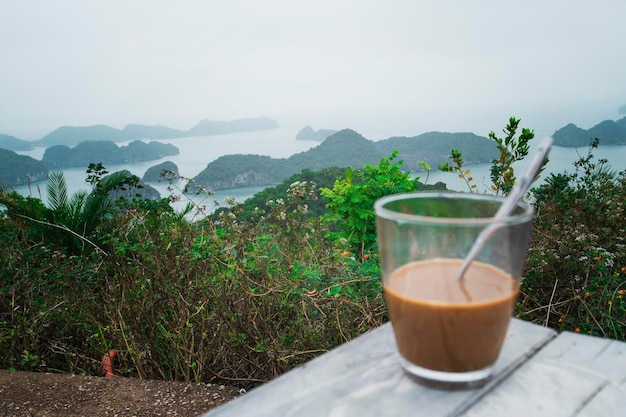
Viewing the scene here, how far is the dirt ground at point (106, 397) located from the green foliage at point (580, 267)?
1494 millimetres

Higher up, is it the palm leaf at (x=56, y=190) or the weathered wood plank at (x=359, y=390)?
the palm leaf at (x=56, y=190)

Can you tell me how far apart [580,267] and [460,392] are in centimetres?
202

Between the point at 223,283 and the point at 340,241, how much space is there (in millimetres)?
860

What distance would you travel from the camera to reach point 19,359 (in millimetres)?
2684

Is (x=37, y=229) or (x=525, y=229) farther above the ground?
(x=525, y=229)

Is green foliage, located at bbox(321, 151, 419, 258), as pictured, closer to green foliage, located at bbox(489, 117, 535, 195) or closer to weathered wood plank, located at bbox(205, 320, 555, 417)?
green foliage, located at bbox(489, 117, 535, 195)

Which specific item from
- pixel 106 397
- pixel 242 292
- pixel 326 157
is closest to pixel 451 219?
pixel 242 292

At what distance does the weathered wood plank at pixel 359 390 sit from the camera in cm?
67

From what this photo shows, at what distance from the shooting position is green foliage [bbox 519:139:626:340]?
2.15m

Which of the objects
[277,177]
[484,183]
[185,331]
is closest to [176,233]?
[185,331]

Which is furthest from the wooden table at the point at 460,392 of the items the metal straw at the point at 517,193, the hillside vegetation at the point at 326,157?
the hillside vegetation at the point at 326,157

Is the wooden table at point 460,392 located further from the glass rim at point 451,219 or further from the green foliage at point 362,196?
the green foliage at point 362,196

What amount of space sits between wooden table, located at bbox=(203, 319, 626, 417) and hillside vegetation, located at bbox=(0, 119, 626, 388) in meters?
1.34

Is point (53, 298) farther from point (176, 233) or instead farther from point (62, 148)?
point (62, 148)
